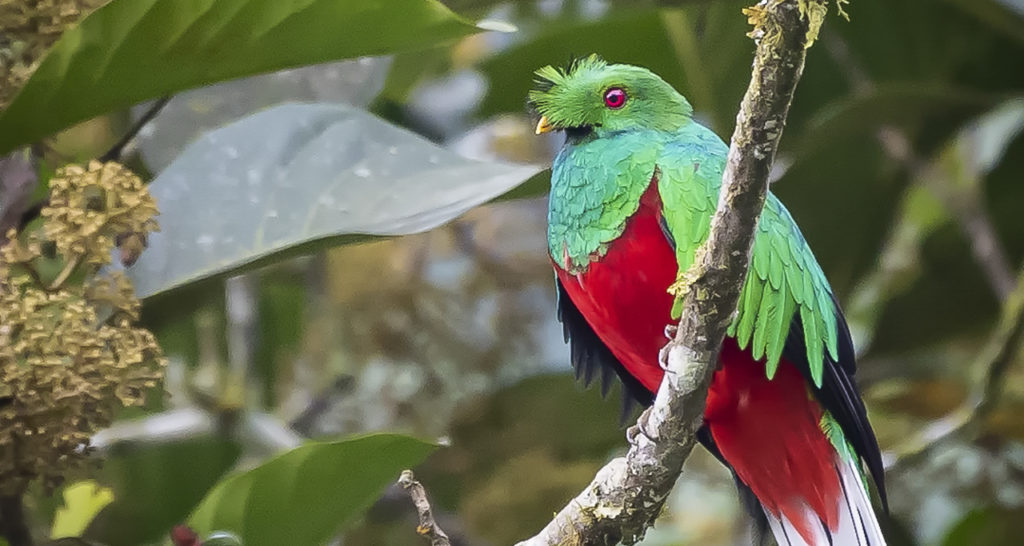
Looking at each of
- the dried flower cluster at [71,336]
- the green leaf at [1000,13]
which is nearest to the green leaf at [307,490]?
the dried flower cluster at [71,336]

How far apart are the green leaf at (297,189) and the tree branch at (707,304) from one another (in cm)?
30

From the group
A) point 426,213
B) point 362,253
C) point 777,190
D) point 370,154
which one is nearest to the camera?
point 426,213

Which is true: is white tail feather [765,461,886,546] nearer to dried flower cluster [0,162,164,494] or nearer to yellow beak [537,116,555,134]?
yellow beak [537,116,555,134]

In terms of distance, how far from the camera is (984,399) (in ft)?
5.26

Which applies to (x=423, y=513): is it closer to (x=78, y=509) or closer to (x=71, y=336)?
(x=71, y=336)

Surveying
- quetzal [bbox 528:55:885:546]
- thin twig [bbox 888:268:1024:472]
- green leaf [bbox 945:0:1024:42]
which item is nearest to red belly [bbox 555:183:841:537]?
quetzal [bbox 528:55:885:546]

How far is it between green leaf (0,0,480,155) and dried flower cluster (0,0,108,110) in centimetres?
5

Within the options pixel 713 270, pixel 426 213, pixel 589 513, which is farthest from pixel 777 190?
pixel 713 270

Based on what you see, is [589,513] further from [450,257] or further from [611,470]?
[450,257]

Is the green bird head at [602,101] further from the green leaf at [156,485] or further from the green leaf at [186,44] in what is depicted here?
the green leaf at [156,485]

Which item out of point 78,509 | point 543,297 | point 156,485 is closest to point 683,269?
point 78,509

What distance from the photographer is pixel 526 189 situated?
1235 millimetres

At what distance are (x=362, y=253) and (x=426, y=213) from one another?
3.85 feet

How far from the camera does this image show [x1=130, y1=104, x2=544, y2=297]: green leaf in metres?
1.18
